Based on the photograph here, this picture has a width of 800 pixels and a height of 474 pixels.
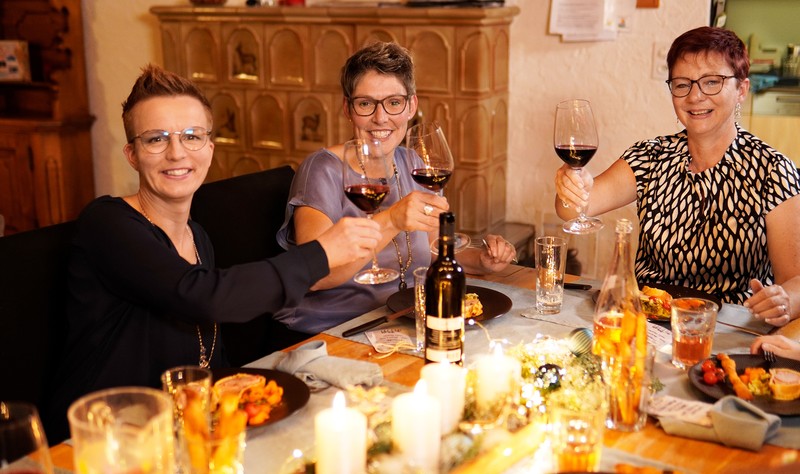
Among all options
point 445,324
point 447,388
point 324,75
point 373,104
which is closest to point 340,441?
point 447,388

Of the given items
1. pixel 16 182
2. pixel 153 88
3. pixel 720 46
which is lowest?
pixel 16 182

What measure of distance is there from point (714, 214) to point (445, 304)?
124 centimetres

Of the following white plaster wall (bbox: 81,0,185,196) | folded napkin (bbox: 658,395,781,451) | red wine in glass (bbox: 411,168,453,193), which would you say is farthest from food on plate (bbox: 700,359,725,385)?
white plaster wall (bbox: 81,0,185,196)

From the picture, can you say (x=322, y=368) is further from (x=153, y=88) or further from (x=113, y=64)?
(x=113, y=64)

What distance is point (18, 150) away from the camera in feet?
15.2

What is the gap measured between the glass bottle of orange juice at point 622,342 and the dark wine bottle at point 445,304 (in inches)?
9.9

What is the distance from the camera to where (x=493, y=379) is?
49.2 inches

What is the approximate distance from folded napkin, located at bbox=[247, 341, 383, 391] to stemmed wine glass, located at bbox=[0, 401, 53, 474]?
59cm

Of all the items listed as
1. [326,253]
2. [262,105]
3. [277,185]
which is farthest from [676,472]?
[262,105]

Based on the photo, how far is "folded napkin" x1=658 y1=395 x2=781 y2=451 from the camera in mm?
1258

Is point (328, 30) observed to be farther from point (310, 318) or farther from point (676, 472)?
point (676, 472)

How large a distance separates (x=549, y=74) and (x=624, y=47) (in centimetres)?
35

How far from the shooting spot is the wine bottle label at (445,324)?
1317mm

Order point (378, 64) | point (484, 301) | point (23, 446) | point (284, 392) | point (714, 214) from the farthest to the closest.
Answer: point (714, 214)
point (378, 64)
point (484, 301)
point (284, 392)
point (23, 446)
